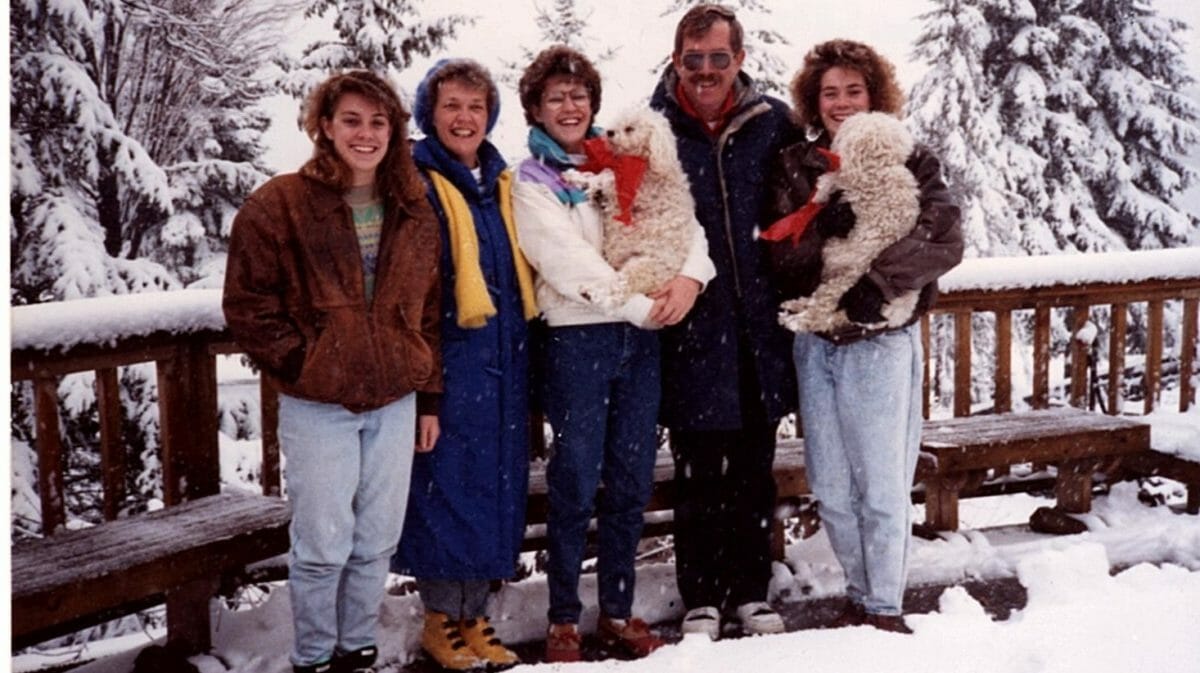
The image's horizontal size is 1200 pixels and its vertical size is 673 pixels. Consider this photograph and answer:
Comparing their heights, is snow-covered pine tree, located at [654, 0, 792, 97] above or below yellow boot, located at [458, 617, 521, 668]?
above

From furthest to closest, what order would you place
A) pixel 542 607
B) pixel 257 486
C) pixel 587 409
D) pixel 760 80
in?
pixel 760 80, pixel 257 486, pixel 542 607, pixel 587 409

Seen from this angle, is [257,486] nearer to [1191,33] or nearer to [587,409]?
[587,409]

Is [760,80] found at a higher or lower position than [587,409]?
higher

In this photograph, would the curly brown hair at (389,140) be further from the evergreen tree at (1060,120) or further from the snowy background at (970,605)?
the evergreen tree at (1060,120)

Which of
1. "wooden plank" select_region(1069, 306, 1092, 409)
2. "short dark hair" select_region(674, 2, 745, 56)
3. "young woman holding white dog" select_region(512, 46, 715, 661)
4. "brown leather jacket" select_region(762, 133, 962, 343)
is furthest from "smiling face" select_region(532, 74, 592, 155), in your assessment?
"wooden plank" select_region(1069, 306, 1092, 409)

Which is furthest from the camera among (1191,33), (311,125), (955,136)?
(955,136)

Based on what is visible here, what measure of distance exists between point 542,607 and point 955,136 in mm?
9318

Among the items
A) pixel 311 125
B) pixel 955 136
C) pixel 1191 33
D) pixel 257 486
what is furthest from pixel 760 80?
pixel 311 125

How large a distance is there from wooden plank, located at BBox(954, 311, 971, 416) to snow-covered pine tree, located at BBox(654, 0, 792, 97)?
212 inches

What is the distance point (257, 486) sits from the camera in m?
9.05

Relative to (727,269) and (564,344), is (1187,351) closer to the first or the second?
(727,269)

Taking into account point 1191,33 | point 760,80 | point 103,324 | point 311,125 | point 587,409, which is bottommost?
point 587,409

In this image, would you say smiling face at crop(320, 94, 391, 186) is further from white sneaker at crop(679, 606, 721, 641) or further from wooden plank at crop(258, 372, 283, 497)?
white sneaker at crop(679, 606, 721, 641)

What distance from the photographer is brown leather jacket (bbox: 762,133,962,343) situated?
9.30ft
